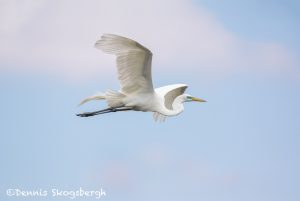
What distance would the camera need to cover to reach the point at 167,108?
20016 millimetres

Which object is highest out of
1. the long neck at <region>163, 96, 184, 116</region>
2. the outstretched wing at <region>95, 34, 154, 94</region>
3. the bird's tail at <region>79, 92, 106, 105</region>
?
the outstretched wing at <region>95, 34, 154, 94</region>

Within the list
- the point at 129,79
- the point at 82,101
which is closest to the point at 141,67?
the point at 129,79

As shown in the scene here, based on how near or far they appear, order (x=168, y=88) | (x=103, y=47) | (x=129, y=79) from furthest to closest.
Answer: (x=168, y=88)
(x=129, y=79)
(x=103, y=47)

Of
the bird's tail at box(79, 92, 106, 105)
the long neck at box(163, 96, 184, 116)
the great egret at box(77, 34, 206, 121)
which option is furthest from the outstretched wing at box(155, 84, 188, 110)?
the bird's tail at box(79, 92, 106, 105)

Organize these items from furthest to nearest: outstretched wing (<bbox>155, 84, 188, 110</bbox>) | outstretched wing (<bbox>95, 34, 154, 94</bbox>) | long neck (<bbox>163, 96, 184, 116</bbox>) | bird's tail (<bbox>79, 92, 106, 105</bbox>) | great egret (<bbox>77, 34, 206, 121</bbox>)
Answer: outstretched wing (<bbox>155, 84, 188, 110</bbox>), long neck (<bbox>163, 96, 184, 116</bbox>), bird's tail (<bbox>79, 92, 106, 105</bbox>), great egret (<bbox>77, 34, 206, 121</bbox>), outstretched wing (<bbox>95, 34, 154, 94</bbox>)

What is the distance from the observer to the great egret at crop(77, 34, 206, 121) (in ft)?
56.2

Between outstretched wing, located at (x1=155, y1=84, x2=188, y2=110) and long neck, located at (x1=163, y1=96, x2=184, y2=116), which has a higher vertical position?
outstretched wing, located at (x1=155, y1=84, x2=188, y2=110)

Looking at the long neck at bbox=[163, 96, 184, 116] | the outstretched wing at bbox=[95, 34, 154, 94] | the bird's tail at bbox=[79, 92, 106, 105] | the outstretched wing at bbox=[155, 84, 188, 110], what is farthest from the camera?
the outstretched wing at bbox=[155, 84, 188, 110]

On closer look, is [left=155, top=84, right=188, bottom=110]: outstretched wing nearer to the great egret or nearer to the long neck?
the great egret

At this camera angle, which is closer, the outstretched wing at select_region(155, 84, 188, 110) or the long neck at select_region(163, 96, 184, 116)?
the long neck at select_region(163, 96, 184, 116)

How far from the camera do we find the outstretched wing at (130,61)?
55.7 feet

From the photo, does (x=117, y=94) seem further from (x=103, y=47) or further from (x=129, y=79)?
(x=103, y=47)

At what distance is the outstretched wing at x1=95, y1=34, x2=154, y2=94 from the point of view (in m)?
17.0

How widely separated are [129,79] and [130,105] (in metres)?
0.80
